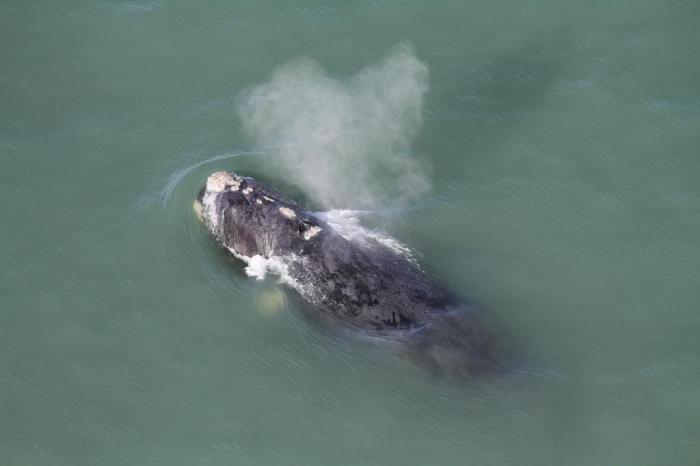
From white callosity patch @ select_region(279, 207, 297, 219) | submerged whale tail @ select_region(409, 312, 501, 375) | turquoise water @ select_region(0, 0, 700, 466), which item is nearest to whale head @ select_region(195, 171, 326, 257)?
white callosity patch @ select_region(279, 207, 297, 219)

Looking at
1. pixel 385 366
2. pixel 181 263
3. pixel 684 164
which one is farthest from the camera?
pixel 684 164

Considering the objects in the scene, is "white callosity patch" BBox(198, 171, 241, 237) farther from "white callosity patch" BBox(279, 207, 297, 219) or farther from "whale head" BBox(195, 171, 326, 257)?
"white callosity patch" BBox(279, 207, 297, 219)

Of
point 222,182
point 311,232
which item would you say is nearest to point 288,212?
point 311,232

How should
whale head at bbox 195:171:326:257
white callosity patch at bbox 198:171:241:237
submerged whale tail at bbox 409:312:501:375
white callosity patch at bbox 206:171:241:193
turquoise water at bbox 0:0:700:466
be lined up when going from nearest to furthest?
1. turquoise water at bbox 0:0:700:466
2. submerged whale tail at bbox 409:312:501:375
3. whale head at bbox 195:171:326:257
4. white callosity patch at bbox 198:171:241:237
5. white callosity patch at bbox 206:171:241:193

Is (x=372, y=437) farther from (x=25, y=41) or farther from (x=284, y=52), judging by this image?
(x=25, y=41)

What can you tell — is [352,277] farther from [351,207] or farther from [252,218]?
[252,218]

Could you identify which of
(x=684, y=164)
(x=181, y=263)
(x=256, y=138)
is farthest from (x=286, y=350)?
(x=684, y=164)
